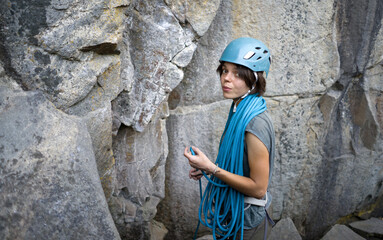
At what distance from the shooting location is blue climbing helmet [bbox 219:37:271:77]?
4.71 feet

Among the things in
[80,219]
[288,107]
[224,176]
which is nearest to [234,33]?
[288,107]

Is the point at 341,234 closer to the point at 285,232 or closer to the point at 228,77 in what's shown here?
the point at 285,232

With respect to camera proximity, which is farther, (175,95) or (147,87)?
(175,95)

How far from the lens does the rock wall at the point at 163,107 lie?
128 centimetres

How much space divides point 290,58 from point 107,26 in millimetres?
1512

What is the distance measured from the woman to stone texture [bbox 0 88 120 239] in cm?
44

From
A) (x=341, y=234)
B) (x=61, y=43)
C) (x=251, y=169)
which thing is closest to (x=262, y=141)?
(x=251, y=169)

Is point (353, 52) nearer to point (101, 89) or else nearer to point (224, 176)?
point (224, 176)

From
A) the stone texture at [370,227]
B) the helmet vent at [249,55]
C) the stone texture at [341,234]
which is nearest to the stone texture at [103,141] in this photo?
the helmet vent at [249,55]

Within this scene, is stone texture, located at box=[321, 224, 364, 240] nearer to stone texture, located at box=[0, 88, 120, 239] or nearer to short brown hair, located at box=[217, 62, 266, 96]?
short brown hair, located at box=[217, 62, 266, 96]

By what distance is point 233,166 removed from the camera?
1489mm

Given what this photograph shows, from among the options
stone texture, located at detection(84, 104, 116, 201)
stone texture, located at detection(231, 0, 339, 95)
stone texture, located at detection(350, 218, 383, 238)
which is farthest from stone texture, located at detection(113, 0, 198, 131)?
stone texture, located at detection(350, 218, 383, 238)

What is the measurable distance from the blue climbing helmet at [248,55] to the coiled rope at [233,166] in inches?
5.8

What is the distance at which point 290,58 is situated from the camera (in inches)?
99.6
